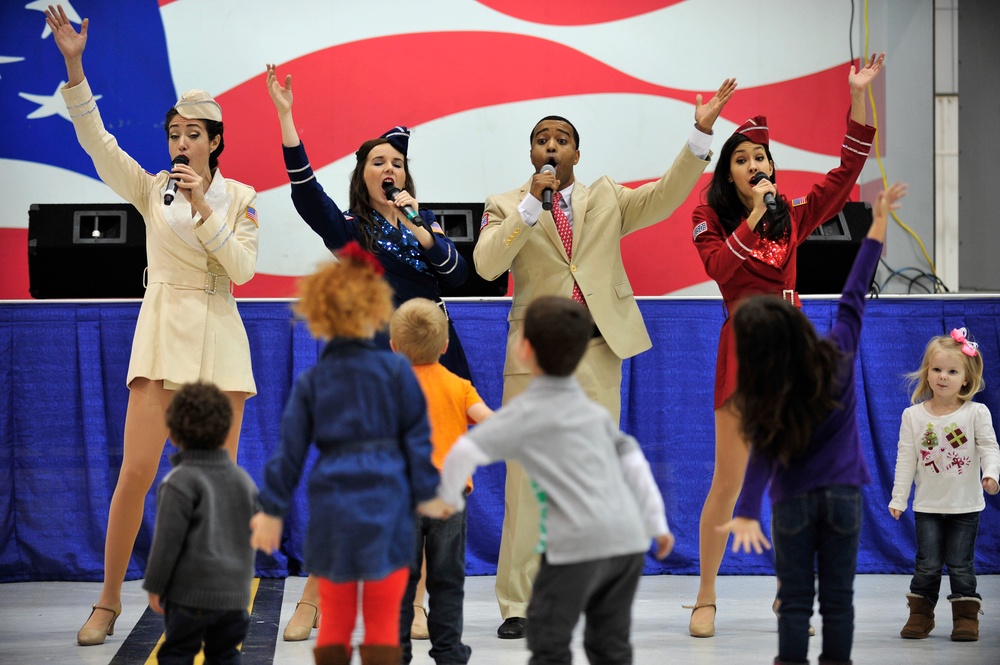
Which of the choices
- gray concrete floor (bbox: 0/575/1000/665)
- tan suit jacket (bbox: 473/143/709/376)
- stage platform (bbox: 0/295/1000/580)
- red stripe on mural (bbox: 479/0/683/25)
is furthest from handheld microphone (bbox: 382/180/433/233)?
red stripe on mural (bbox: 479/0/683/25)

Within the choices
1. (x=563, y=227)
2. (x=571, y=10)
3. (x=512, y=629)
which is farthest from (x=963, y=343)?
(x=571, y=10)

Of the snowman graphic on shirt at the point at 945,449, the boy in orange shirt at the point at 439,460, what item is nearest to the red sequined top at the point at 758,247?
the snowman graphic on shirt at the point at 945,449

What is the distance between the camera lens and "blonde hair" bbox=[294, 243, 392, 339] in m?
2.26

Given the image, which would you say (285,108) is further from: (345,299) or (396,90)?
(396,90)

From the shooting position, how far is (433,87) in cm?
554

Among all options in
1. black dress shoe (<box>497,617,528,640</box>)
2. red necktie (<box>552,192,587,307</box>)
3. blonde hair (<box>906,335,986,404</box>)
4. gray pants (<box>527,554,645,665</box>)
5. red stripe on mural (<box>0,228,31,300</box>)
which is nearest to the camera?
gray pants (<box>527,554,645,665</box>)

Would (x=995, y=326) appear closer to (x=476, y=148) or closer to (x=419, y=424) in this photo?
(x=476, y=148)

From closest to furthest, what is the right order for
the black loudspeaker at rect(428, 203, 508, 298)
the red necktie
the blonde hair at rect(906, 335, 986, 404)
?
the red necktie
the blonde hair at rect(906, 335, 986, 404)
the black loudspeaker at rect(428, 203, 508, 298)

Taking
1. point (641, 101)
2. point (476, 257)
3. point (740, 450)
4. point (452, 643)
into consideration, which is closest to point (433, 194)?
point (641, 101)

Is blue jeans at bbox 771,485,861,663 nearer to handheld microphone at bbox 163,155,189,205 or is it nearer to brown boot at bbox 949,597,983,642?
brown boot at bbox 949,597,983,642

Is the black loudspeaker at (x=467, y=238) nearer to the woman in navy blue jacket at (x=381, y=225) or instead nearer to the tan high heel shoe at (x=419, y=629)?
the woman in navy blue jacket at (x=381, y=225)

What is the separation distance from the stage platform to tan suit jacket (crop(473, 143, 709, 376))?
1.00 meters

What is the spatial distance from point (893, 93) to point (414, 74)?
2.45m

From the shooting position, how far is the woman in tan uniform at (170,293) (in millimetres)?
3342
